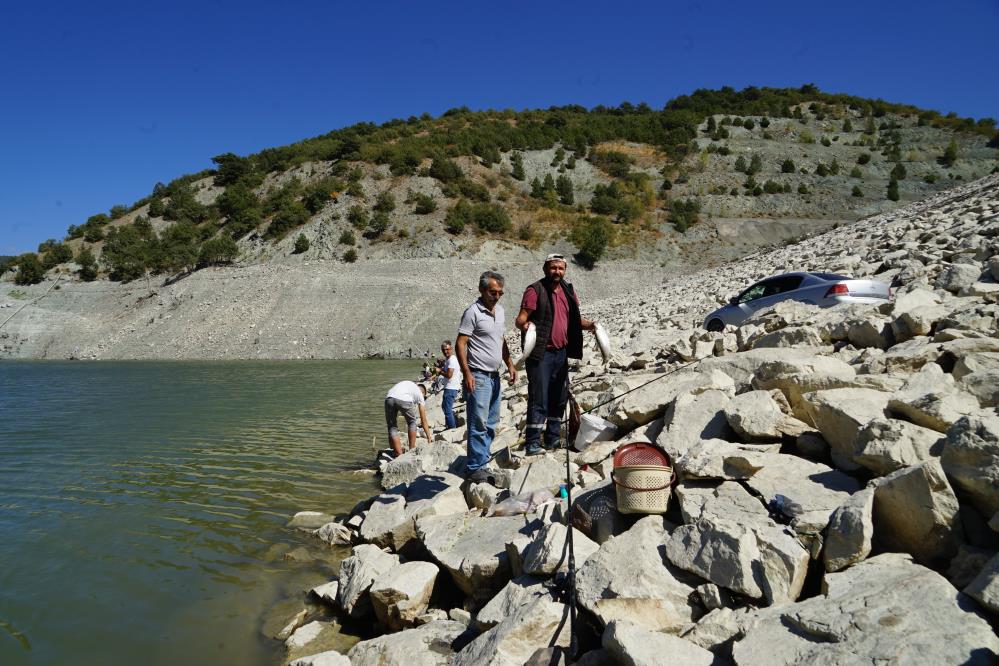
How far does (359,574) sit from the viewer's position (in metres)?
4.66

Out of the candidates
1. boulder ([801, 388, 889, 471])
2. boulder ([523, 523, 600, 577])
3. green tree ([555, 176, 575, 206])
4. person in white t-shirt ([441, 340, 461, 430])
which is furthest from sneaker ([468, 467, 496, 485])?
green tree ([555, 176, 575, 206])

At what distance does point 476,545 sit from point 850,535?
2649mm

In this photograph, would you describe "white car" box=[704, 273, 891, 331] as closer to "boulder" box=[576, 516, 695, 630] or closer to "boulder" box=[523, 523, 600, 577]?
"boulder" box=[523, 523, 600, 577]

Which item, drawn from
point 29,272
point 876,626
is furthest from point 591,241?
point 29,272

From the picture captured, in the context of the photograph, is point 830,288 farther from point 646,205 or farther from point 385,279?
point 646,205

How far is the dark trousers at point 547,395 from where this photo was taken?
235 inches

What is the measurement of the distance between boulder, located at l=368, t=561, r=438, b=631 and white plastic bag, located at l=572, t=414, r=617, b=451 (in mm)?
2204

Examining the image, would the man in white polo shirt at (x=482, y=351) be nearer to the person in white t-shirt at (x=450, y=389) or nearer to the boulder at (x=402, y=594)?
the boulder at (x=402, y=594)

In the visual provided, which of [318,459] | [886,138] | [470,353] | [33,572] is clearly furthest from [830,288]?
[886,138]

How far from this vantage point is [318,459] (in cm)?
1005

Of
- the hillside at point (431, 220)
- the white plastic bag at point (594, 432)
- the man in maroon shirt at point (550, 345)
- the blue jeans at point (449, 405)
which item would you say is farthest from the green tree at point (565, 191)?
the white plastic bag at point (594, 432)

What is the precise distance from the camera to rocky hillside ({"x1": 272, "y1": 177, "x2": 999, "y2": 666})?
8.47 feet

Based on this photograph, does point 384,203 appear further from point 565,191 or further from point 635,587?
point 635,587

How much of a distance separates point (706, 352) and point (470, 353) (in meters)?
3.98
